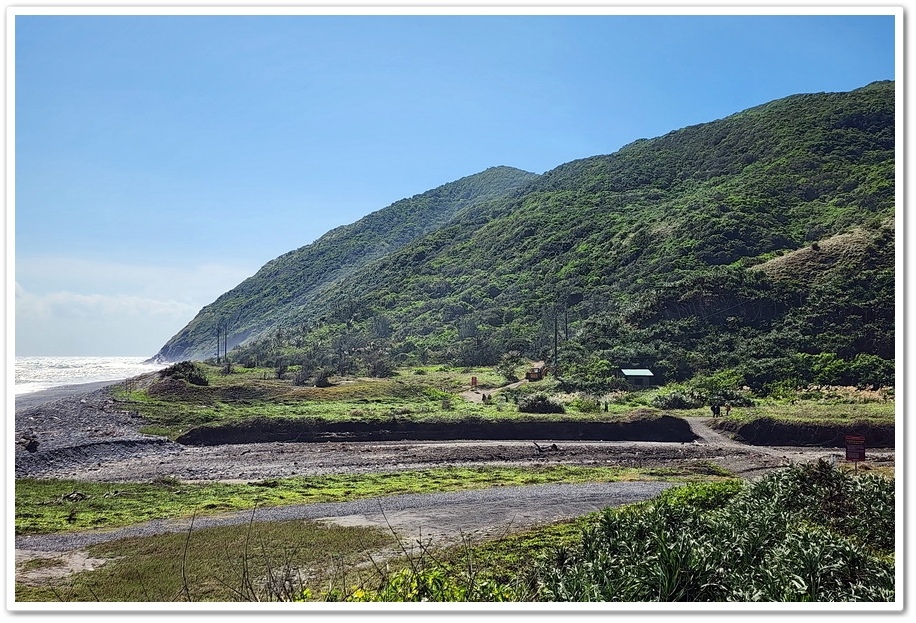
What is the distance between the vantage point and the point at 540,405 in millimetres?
20719

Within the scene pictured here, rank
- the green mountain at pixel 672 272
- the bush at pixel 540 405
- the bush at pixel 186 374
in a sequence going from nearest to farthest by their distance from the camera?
the bush at pixel 540 405 → the green mountain at pixel 672 272 → the bush at pixel 186 374

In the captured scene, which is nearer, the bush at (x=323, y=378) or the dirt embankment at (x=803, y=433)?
the dirt embankment at (x=803, y=433)

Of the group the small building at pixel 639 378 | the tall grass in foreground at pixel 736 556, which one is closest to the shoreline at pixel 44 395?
the tall grass in foreground at pixel 736 556

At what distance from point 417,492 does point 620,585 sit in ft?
26.4

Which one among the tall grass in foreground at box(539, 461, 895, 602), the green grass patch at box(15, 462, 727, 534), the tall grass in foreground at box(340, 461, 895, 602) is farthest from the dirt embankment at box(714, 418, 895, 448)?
the tall grass in foreground at box(340, 461, 895, 602)

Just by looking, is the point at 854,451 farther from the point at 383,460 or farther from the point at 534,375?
the point at 534,375

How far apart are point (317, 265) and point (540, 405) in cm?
5322

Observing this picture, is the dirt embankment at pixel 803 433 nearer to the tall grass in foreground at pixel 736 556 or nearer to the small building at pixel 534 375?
the small building at pixel 534 375

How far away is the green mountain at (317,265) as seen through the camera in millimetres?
58094

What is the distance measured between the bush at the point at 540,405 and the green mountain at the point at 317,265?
3558cm

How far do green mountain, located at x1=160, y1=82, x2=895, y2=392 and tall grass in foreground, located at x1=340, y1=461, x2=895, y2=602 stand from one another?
16.4m

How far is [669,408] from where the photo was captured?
810 inches

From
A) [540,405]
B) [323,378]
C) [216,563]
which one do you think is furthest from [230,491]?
[323,378]
